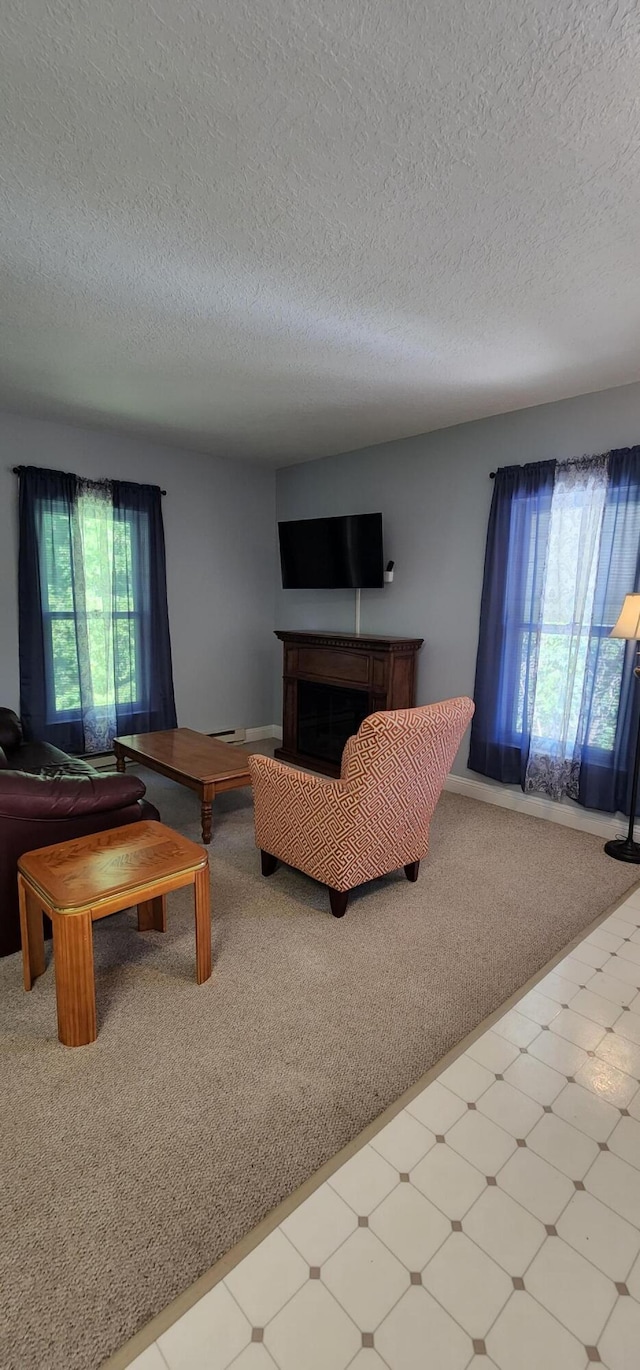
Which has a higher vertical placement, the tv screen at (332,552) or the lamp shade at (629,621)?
the tv screen at (332,552)

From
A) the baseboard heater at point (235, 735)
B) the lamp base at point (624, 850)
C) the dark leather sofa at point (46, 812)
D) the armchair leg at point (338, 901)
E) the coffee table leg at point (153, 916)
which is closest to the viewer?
the dark leather sofa at point (46, 812)

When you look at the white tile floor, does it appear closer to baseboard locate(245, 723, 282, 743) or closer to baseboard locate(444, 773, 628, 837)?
baseboard locate(444, 773, 628, 837)

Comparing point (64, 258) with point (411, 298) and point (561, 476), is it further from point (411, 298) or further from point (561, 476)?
point (561, 476)

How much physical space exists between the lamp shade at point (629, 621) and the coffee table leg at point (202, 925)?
2.36 metres

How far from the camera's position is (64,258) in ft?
6.78

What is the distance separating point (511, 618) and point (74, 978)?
3.18 m

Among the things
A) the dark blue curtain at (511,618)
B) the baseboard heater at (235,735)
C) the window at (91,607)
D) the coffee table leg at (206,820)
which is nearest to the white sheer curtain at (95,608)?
the window at (91,607)

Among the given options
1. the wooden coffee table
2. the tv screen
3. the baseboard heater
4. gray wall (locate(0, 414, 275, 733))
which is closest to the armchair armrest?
the wooden coffee table

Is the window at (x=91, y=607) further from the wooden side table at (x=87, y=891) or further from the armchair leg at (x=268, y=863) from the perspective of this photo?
the wooden side table at (x=87, y=891)

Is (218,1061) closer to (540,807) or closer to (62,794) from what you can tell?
(62,794)

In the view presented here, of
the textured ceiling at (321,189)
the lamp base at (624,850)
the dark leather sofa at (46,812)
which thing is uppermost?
the textured ceiling at (321,189)

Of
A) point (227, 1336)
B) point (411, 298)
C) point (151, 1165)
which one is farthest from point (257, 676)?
point (227, 1336)

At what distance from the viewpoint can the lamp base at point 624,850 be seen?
10.6 feet

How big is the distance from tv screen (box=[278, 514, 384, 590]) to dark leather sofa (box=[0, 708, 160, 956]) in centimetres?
274
